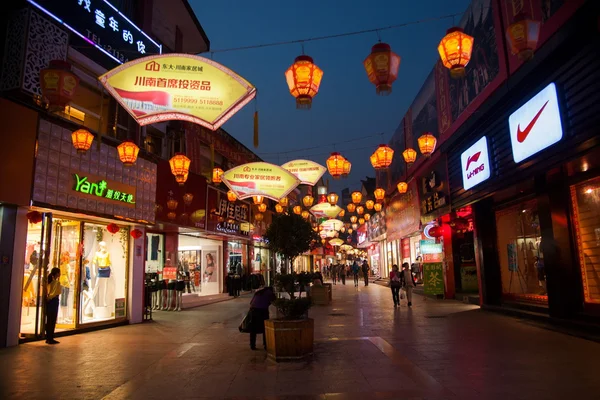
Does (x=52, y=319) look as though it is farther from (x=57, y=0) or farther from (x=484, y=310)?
(x=484, y=310)

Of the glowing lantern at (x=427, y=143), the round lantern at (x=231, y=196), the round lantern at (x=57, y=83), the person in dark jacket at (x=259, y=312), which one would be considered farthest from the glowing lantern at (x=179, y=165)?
the glowing lantern at (x=427, y=143)

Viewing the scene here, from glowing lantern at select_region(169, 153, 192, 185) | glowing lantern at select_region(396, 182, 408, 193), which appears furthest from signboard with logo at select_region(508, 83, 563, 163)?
glowing lantern at select_region(396, 182, 408, 193)

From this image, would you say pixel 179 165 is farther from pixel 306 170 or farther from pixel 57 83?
pixel 57 83

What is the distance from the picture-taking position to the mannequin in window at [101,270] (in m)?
13.0

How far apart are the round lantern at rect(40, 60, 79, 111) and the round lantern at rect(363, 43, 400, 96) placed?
587 centimetres

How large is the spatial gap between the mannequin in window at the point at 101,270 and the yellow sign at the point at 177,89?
6859 mm

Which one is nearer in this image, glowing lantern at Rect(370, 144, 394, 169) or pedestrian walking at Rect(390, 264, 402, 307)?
glowing lantern at Rect(370, 144, 394, 169)

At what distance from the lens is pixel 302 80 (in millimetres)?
8258

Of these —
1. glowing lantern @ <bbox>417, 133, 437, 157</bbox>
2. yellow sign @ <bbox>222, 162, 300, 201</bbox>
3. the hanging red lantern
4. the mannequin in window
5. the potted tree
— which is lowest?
the potted tree

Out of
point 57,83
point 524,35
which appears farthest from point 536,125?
point 57,83

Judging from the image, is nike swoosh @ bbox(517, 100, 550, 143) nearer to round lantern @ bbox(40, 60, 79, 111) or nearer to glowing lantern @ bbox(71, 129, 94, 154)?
round lantern @ bbox(40, 60, 79, 111)

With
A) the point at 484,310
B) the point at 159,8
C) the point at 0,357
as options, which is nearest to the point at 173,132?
the point at 159,8

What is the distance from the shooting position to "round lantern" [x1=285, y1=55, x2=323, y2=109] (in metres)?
8.21

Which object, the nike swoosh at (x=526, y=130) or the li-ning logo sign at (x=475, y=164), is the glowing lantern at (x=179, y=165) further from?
the nike swoosh at (x=526, y=130)
